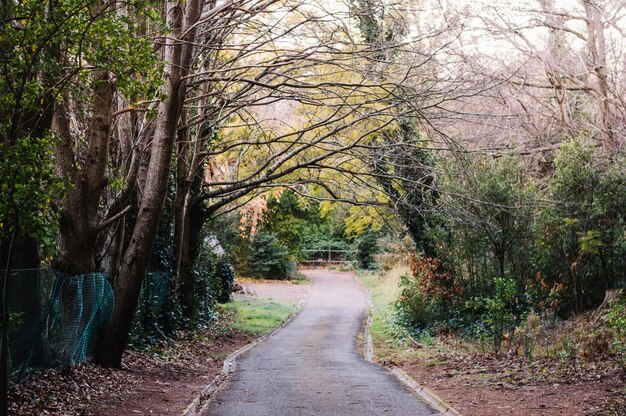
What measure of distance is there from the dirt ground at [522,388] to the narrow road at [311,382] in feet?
2.50

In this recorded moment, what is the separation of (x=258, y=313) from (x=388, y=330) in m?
7.46

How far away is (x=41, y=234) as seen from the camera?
7820mm

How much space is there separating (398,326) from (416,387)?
1020 cm

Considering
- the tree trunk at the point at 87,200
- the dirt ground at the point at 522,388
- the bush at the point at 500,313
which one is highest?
the tree trunk at the point at 87,200

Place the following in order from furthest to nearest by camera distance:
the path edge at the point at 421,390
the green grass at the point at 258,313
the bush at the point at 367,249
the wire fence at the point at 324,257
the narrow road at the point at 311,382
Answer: the wire fence at the point at 324,257, the bush at the point at 367,249, the green grass at the point at 258,313, the narrow road at the point at 311,382, the path edge at the point at 421,390

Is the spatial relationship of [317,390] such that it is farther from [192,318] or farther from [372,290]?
[372,290]

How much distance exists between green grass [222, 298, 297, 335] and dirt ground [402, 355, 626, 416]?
428 inches

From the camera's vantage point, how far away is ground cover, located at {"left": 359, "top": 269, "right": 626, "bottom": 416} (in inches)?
374

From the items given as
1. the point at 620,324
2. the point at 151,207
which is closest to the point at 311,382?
the point at 151,207

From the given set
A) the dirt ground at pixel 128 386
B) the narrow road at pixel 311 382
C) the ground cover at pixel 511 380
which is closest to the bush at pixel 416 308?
the narrow road at pixel 311 382

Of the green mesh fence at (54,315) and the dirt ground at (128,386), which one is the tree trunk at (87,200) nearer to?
the green mesh fence at (54,315)

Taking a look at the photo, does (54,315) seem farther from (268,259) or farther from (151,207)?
(268,259)

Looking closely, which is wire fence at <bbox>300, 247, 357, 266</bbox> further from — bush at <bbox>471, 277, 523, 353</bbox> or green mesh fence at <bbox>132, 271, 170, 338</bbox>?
bush at <bbox>471, 277, 523, 353</bbox>

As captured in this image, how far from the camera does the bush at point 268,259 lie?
48.4m
